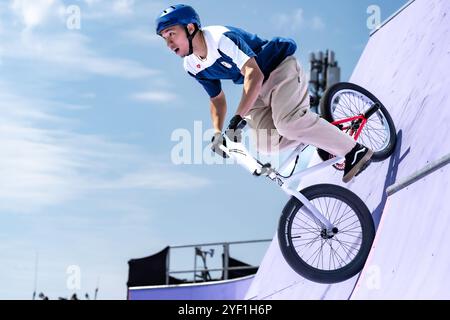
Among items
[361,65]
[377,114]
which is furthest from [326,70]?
[377,114]

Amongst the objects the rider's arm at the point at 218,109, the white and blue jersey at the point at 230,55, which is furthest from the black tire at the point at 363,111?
the rider's arm at the point at 218,109

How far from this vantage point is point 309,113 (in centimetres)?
557

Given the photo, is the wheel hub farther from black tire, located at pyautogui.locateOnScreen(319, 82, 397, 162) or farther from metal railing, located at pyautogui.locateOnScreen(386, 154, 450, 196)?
black tire, located at pyautogui.locateOnScreen(319, 82, 397, 162)

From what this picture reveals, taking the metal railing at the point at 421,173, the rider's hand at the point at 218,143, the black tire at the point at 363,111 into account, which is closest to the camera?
the metal railing at the point at 421,173

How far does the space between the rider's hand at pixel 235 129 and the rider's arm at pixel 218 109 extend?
0.41 metres

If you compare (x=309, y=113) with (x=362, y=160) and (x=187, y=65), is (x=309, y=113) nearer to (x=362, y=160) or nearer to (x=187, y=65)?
(x=362, y=160)

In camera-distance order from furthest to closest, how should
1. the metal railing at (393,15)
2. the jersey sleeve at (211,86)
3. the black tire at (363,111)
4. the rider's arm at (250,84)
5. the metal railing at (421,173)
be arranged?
→ the metal railing at (393,15) < the black tire at (363,111) < the jersey sleeve at (211,86) < the rider's arm at (250,84) < the metal railing at (421,173)

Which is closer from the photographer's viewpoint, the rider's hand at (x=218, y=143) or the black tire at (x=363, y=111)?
the rider's hand at (x=218, y=143)

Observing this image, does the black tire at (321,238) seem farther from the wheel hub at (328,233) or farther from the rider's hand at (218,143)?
the rider's hand at (218,143)

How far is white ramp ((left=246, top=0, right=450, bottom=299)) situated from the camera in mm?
4387

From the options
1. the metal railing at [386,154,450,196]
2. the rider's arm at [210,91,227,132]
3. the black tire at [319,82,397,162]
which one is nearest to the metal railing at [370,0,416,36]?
the black tire at [319,82,397,162]

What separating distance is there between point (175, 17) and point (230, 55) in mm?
551

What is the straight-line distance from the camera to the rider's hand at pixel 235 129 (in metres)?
5.13

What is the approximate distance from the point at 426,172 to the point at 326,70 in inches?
935
